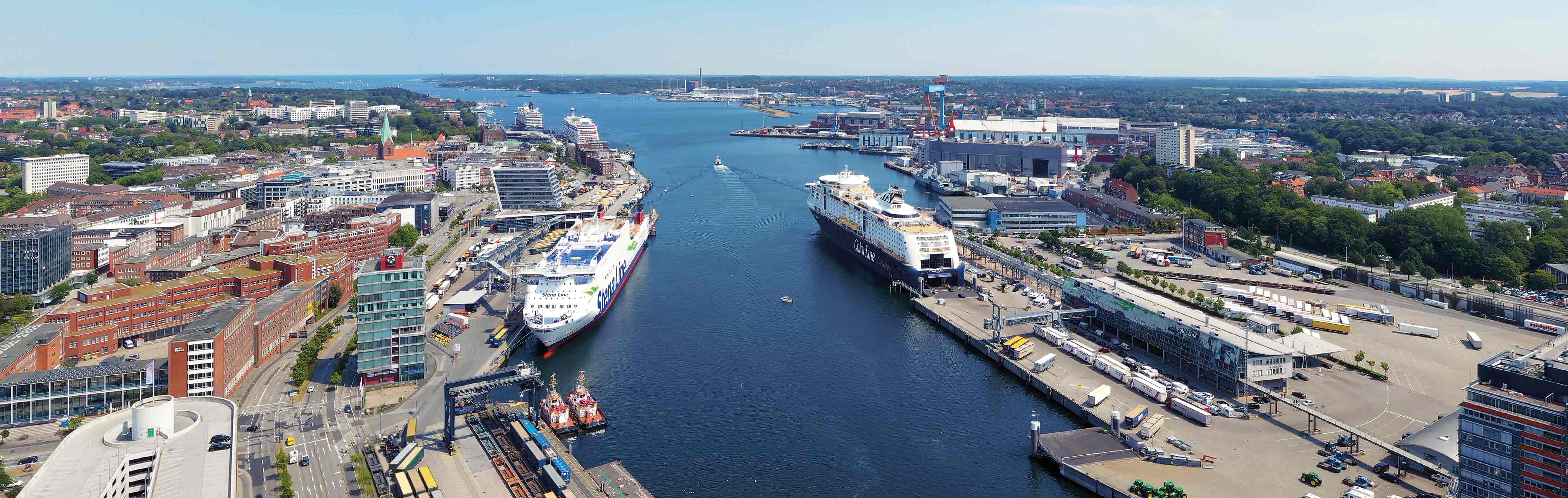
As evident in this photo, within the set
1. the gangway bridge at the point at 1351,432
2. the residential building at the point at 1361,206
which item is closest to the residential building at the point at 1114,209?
the residential building at the point at 1361,206

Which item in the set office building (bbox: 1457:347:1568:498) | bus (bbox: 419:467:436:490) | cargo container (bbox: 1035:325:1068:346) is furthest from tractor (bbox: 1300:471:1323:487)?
bus (bbox: 419:467:436:490)

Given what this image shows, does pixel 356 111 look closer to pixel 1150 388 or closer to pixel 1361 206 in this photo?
pixel 1361 206

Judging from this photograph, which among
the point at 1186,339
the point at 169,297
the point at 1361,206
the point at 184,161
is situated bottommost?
the point at 1186,339

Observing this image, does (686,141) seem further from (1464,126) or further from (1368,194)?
(1464,126)

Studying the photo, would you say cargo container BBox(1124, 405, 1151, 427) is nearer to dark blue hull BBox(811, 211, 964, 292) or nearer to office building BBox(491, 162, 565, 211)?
dark blue hull BBox(811, 211, 964, 292)

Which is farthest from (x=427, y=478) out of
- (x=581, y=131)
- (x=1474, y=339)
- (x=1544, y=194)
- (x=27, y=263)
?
(x=581, y=131)

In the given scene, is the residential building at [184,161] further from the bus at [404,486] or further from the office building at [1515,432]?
the office building at [1515,432]

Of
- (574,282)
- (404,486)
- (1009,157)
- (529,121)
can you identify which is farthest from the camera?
(529,121)

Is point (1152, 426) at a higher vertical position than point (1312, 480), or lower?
higher
